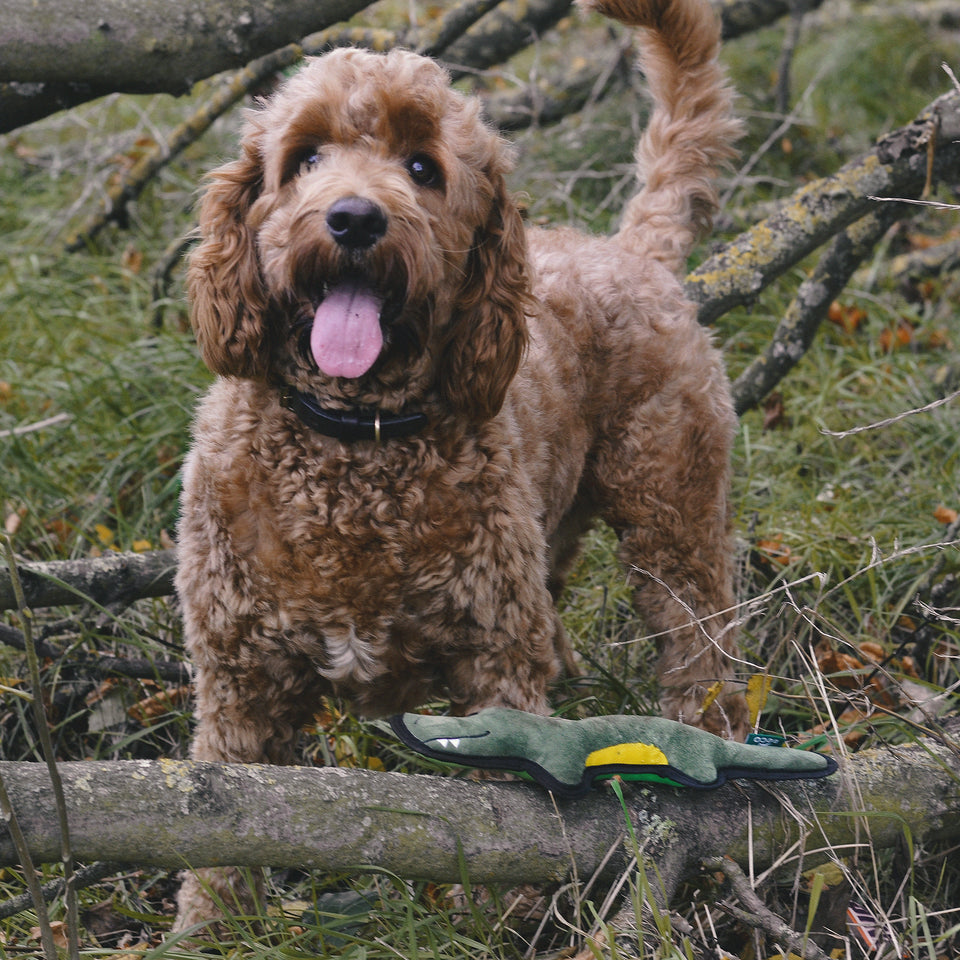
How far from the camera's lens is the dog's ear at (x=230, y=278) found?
2.48 meters

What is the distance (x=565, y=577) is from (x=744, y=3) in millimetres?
3777

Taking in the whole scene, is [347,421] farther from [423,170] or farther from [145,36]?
[145,36]

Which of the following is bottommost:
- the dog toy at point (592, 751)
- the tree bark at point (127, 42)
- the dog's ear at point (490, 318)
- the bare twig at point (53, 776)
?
the dog toy at point (592, 751)

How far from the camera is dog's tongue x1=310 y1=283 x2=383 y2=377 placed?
2279 millimetres

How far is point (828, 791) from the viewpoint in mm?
2146

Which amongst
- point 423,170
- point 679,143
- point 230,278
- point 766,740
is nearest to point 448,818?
point 766,740

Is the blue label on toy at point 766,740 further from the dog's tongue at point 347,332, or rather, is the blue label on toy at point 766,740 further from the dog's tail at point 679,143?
the dog's tail at point 679,143

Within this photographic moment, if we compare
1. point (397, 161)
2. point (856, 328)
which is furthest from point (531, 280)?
point (856, 328)

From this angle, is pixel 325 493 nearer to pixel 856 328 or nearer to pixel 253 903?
pixel 253 903

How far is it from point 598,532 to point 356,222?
2.10m

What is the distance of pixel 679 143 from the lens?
361 cm

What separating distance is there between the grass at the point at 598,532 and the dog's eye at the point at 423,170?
1.10m

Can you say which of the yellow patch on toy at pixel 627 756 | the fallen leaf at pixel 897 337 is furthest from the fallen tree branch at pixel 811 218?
the yellow patch on toy at pixel 627 756

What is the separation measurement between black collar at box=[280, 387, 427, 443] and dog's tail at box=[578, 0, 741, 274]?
146 centimetres
